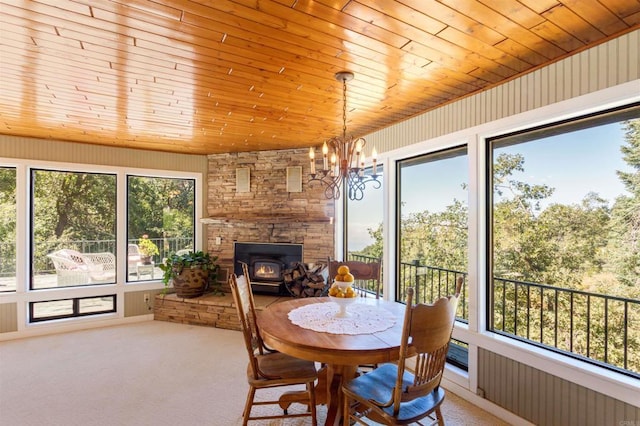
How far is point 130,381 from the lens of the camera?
3098 mm

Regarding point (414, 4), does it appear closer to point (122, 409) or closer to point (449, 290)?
point (449, 290)

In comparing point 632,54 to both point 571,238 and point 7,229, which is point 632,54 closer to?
point 571,238

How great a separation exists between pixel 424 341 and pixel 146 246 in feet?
15.4

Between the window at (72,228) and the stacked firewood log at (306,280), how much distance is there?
8.66ft

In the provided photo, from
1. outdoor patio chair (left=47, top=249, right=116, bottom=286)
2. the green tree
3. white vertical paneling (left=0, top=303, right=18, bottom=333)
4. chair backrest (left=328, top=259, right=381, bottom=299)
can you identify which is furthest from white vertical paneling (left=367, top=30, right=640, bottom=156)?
white vertical paneling (left=0, top=303, right=18, bottom=333)

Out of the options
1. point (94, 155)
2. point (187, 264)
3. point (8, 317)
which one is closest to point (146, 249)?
point (187, 264)

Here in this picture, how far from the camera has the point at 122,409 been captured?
8.67 ft

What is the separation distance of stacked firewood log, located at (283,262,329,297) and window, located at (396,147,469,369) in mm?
1130

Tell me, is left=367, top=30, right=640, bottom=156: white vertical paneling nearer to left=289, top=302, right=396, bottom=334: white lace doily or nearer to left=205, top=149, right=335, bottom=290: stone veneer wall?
left=289, top=302, right=396, bottom=334: white lace doily

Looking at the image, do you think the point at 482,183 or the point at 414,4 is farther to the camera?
the point at 482,183

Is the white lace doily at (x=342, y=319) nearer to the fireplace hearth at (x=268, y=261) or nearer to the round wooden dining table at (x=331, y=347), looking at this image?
the round wooden dining table at (x=331, y=347)

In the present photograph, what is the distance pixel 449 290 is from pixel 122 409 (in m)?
3.19

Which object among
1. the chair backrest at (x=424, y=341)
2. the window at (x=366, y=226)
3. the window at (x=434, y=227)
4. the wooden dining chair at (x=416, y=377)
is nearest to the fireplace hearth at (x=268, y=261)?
the window at (x=366, y=226)

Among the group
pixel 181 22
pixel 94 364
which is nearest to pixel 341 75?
pixel 181 22
